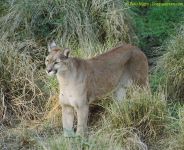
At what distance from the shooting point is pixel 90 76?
29.7 ft

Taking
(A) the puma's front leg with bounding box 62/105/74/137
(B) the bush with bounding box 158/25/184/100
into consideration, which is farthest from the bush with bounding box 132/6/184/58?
(A) the puma's front leg with bounding box 62/105/74/137

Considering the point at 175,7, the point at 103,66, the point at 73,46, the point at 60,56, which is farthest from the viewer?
the point at 175,7

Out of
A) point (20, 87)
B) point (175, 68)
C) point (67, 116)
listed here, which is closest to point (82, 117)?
point (67, 116)

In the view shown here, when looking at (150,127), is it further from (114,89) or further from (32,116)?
(32,116)

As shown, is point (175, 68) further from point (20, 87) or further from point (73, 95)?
point (20, 87)

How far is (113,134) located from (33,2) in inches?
152

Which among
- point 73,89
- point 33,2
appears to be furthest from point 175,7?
point 73,89

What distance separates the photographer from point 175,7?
43.4 feet

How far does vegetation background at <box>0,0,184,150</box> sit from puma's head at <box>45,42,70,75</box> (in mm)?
834

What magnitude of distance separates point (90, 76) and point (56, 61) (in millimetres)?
783

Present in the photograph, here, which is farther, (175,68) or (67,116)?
(175,68)

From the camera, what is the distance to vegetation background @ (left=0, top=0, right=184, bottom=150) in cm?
849

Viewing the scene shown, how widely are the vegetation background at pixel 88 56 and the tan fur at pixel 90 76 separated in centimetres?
24

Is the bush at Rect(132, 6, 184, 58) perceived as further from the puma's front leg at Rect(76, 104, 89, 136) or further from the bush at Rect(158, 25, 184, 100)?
the puma's front leg at Rect(76, 104, 89, 136)
